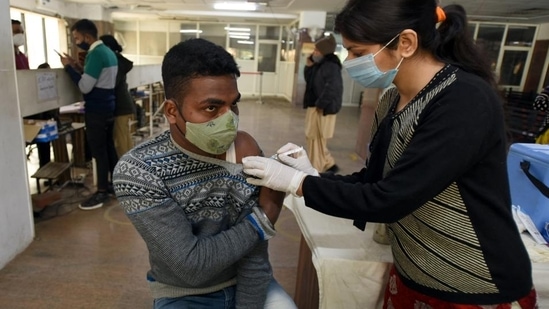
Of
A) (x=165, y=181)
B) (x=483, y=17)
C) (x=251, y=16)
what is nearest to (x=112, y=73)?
(x=165, y=181)

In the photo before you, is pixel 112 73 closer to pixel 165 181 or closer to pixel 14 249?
pixel 14 249

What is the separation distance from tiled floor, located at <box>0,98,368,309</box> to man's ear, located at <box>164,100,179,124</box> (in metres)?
1.36

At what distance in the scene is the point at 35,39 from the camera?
9.19 m

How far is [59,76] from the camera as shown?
2.92 m

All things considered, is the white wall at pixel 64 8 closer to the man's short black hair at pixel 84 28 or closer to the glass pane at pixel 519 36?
the man's short black hair at pixel 84 28

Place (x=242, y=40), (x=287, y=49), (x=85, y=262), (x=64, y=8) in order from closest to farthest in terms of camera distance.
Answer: (x=85, y=262) < (x=64, y=8) < (x=287, y=49) < (x=242, y=40)

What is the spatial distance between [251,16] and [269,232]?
10667 millimetres

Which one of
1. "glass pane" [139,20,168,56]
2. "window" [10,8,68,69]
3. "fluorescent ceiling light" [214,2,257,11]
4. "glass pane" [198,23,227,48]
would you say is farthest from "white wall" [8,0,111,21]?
"glass pane" [198,23,227,48]

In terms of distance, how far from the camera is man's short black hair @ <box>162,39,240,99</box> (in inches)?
36.9

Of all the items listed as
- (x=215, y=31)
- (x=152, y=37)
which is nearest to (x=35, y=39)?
(x=152, y=37)

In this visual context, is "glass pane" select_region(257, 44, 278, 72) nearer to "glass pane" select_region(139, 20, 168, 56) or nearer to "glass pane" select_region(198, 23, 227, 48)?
"glass pane" select_region(198, 23, 227, 48)

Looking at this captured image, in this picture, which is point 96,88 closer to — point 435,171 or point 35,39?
point 435,171

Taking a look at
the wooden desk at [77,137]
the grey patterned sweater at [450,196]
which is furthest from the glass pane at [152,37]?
the grey patterned sweater at [450,196]

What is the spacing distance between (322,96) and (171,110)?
10.1 ft
